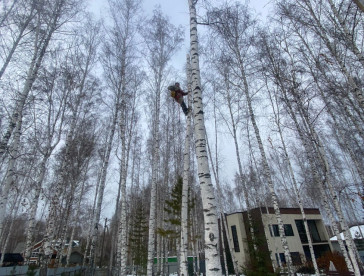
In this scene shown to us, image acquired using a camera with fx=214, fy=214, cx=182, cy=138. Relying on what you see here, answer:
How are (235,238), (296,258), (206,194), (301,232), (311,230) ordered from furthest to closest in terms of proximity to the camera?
1. (311,230)
2. (301,232)
3. (235,238)
4. (296,258)
5. (206,194)

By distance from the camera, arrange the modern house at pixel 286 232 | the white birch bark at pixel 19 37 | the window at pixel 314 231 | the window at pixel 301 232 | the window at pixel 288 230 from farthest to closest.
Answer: the window at pixel 314 231 < the window at pixel 301 232 < the window at pixel 288 230 < the modern house at pixel 286 232 < the white birch bark at pixel 19 37

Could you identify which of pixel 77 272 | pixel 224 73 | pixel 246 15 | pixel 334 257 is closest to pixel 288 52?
pixel 246 15

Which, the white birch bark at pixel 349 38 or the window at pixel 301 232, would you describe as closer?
the white birch bark at pixel 349 38

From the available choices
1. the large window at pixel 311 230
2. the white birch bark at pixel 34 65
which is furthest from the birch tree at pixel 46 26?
the large window at pixel 311 230

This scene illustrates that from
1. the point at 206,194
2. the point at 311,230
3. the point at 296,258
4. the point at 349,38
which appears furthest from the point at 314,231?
the point at 206,194

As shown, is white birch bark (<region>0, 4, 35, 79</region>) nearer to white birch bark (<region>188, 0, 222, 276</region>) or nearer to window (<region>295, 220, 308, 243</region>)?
white birch bark (<region>188, 0, 222, 276</region>)

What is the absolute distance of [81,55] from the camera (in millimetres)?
12422

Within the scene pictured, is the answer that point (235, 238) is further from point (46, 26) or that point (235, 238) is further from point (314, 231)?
point (46, 26)

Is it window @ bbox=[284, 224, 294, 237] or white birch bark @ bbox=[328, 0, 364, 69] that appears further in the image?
window @ bbox=[284, 224, 294, 237]

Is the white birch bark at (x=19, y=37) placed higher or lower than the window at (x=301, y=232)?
higher

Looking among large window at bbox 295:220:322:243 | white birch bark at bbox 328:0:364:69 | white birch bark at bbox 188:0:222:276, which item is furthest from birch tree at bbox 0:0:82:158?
large window at bbox 295:220:322:243

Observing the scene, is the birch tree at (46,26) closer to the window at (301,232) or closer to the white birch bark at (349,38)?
the white birch bark at (349,38)

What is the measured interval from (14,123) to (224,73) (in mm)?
10726

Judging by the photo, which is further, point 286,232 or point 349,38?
point 286,232
